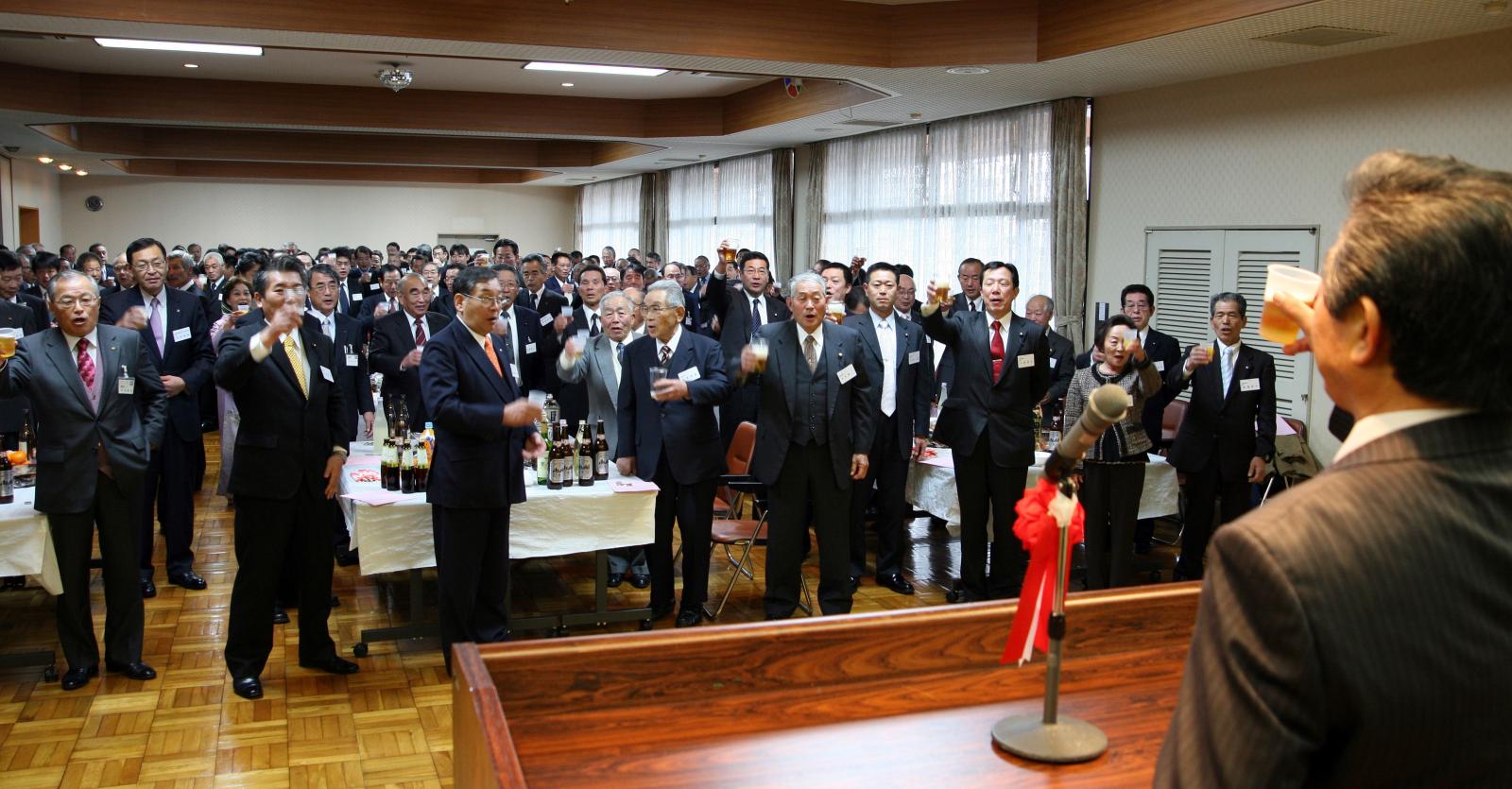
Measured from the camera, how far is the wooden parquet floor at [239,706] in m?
3.76

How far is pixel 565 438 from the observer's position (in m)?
5.15

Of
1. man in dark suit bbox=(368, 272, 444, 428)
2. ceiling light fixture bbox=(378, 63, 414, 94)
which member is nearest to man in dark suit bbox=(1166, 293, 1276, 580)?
man in dark suit bbox=(368, 272, 444, 428)

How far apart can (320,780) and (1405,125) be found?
679cm

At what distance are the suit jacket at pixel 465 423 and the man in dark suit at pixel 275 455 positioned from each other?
460 mm

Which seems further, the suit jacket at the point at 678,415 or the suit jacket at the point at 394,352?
the suit jacket at the point at 394,352

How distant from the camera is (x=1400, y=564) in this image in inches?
37.1

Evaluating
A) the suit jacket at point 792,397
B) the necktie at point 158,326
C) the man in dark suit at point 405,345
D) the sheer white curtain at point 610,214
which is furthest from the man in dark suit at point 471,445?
the sheer white curtain at point 610,214

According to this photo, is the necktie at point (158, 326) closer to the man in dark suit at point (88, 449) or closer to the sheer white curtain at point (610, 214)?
the man in dark suit at point (88, 449)

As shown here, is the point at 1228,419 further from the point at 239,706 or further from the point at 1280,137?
the point at 239,706

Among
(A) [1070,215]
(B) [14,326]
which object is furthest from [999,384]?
(B) [14,326]

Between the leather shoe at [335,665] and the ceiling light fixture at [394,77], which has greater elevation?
the ceiling light fixture at [394,77]

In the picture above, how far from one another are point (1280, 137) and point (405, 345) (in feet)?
19.1

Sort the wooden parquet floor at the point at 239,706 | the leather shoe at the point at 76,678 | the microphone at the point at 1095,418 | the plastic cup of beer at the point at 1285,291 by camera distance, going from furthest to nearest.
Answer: the leather shoe at the point at 76,678 < the wooden parquet floor at the point at 239,706 < the microphone at the point at 1095,418 < the plastic cup of beer at the point at 1285,291

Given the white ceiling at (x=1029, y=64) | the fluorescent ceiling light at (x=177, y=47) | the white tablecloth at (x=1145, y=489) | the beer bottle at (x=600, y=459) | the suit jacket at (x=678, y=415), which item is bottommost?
the white tablecloth at (x=1145, y=489)
